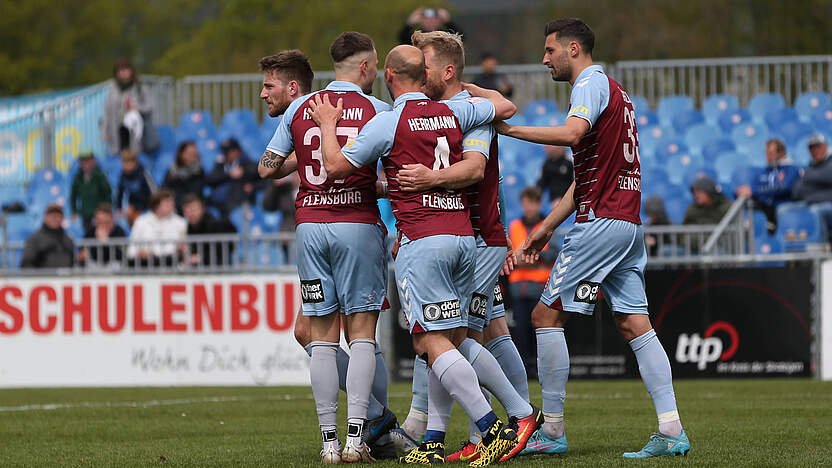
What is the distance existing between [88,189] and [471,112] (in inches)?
548

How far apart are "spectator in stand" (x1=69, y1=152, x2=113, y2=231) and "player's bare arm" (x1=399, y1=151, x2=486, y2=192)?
13740 millimetres

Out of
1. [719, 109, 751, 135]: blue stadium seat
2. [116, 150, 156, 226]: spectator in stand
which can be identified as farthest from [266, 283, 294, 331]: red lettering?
[719, 109, 751, 135]: blue stadium seat

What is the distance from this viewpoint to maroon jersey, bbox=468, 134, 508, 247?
25.4 ft

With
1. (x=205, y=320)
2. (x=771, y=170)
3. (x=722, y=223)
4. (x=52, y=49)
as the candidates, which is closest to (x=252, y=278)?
(x=205, y=320)

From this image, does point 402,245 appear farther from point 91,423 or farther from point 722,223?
point 722,223

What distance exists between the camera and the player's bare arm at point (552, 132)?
738 centimetres

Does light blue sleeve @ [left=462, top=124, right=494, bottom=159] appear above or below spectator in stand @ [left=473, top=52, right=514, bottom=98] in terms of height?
below

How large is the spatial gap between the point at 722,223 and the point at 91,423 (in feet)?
27.3

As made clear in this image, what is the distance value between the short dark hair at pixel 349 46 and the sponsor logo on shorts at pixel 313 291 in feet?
4.03

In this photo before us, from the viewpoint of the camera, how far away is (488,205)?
780 centimetres

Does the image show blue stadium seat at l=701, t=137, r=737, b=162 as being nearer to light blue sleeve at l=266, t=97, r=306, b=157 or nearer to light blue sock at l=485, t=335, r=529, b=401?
light blue sock at l=485, t=335, r=529, b=401

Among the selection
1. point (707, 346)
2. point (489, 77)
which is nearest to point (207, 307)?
point (707, 346)

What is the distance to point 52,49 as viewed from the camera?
4653cm

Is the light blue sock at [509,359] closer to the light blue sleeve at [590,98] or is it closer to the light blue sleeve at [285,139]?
the light blue sleeve at [590,98]
